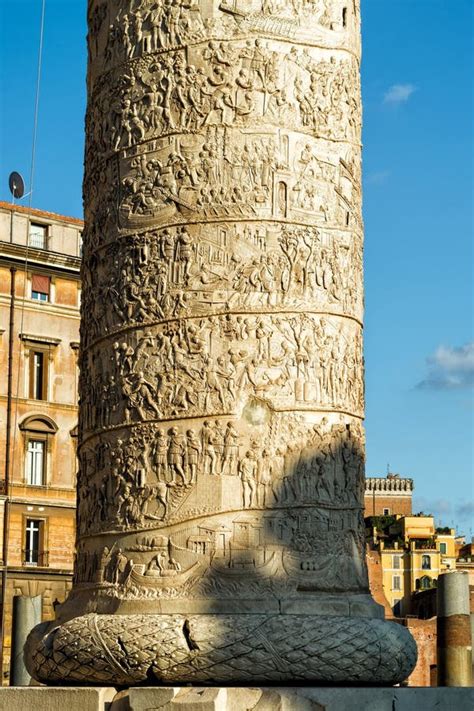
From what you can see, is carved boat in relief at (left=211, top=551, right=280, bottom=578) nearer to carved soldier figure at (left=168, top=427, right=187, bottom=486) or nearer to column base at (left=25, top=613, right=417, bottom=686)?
column base at (left=25, top=613, right=417, bottom=686)

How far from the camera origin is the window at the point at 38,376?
3170 centimetres

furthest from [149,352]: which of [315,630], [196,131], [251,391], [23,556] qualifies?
[23,556]

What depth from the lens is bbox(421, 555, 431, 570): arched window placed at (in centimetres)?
6212

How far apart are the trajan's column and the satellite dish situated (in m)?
22.0

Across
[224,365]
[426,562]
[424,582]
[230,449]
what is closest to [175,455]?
[230,449]

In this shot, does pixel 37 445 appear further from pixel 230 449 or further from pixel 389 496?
pixel 389 496

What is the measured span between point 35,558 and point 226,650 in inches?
971

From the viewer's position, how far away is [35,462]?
3150cm

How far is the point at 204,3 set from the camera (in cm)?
775

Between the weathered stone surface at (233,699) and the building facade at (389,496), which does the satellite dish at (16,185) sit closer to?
the weathered stone surface at (233,699)

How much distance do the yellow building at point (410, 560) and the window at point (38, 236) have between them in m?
30.2

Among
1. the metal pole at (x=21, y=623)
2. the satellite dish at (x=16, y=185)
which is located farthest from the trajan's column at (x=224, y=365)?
the satellite dish at (x=16, y=185)

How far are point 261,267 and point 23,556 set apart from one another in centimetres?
2416

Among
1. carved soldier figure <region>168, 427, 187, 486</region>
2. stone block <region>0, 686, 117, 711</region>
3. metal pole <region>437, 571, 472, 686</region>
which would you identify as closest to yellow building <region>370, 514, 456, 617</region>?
metal pole <region>437, 571, 472, 686</region>
